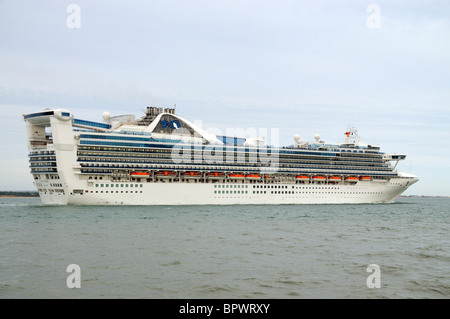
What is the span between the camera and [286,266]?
69.9 feet

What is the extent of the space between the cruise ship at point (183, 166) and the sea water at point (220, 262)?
2531 cm

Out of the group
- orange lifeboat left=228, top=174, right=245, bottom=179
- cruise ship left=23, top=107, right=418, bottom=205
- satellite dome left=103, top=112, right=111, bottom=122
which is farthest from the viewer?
satellite dome left=103, top=112, right=111, bottom=122

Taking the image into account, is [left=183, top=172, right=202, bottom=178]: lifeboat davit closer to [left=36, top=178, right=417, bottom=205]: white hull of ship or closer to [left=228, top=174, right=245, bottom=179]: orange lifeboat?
[left=36, top=178, right=417, bottom=205]: white hull of ship

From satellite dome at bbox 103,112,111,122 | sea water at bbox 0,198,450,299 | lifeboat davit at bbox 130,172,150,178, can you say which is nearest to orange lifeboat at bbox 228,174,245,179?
lifeboat davit at bbox 130,172,150,178

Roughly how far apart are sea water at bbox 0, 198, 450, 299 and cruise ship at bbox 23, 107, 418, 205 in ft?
83.1

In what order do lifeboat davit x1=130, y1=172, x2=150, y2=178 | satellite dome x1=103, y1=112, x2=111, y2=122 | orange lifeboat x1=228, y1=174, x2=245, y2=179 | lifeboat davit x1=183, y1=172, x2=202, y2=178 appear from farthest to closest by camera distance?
satellite dome x1=103, y1=112, x2=111, y2=122
orange lifeboat x1=228, y1=174, x2=245, y2=179
lifeboat davit x1=183, y1=172, x2=202, y2=178
lifeboat davit x1=130, y1=172, x2=150, y2=178

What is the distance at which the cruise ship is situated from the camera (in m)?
60.9

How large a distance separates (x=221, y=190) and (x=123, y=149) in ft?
56.1

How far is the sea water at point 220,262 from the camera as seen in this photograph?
675 inches

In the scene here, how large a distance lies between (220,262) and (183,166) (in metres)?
46.5

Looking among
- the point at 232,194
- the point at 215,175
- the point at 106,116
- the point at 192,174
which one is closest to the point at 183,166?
Result: the point at 192,174

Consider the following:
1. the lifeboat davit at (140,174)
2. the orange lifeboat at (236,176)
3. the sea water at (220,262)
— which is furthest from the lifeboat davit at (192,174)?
the sea water at (220,262)

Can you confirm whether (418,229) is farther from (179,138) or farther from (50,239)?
(179,138)
